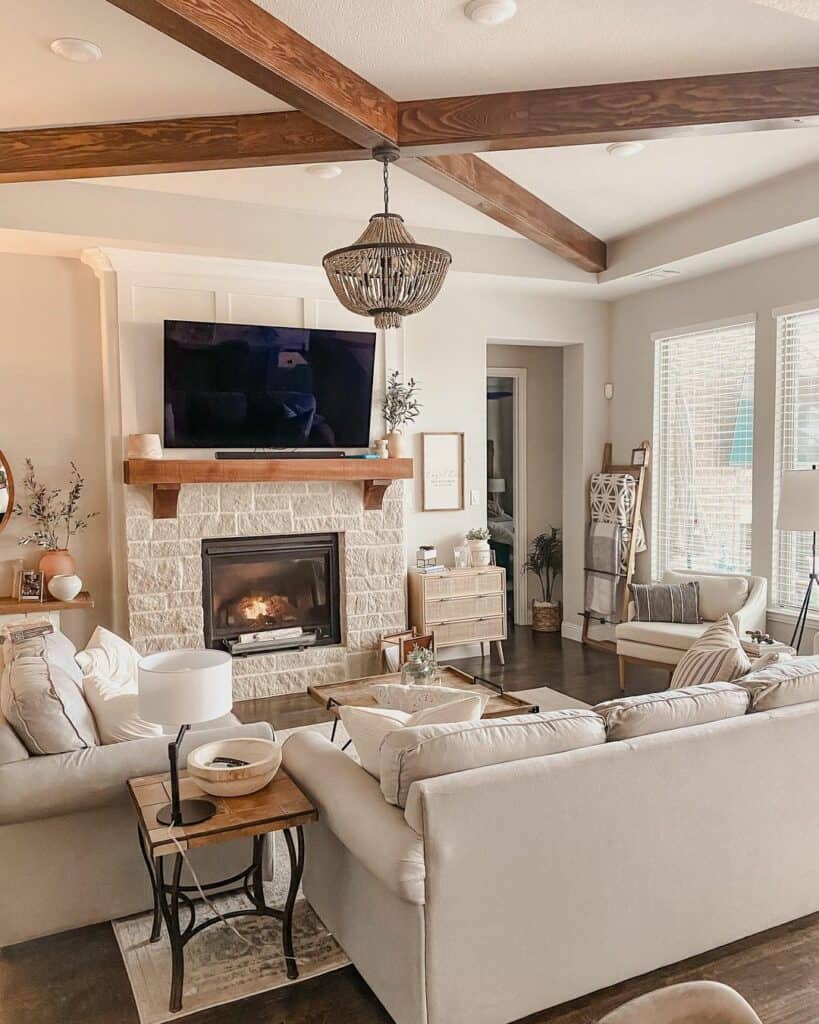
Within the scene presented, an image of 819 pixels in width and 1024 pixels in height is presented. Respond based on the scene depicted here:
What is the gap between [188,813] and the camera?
231cm

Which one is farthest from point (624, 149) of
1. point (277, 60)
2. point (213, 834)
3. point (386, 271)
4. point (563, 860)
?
point (213, 834)

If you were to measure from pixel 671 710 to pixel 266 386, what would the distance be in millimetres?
3651

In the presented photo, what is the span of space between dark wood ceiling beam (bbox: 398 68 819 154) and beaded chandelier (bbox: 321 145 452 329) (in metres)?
0.55

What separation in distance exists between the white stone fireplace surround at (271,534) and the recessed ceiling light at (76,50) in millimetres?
2552

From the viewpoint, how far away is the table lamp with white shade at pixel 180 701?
7.38ft

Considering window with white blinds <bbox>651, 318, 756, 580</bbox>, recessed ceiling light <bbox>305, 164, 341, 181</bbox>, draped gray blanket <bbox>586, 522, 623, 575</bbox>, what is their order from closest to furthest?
recessed ceiling light <bbox>305, 164, 341, 181</bbox>, window with white blinds <bbox>651, 318, 756, 580</bbox>, draped gray blanket <bbox>586, 522, 623, 575</bbox>

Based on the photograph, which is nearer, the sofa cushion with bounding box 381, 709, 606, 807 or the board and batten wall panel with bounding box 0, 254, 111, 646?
the sofa cushion with bounding box 381, 709, 606, 807

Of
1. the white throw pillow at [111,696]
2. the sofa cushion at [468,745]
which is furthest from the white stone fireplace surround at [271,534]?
the sofa cushion at [468,745]

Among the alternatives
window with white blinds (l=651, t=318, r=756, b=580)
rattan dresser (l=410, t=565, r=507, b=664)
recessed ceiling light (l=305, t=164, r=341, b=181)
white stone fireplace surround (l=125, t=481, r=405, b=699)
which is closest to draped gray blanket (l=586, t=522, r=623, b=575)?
window with white blinds (l=651, t=318, r=756, b=580)

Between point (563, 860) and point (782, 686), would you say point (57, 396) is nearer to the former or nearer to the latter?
point (563, 860)

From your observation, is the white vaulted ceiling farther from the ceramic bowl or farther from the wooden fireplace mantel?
the ceramic bowl

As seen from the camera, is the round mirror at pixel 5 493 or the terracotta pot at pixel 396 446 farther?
the terracotta pot at pixel 396 446

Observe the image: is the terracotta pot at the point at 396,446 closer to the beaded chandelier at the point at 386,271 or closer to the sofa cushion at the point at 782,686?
the beaded chandelier at the point at 386,271

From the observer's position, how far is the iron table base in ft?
7.48
